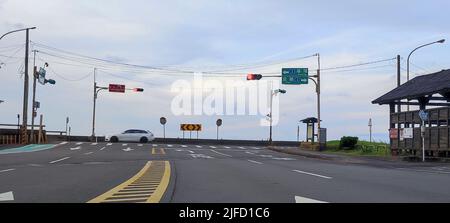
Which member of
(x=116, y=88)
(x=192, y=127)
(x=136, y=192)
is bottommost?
(x=136, y=192)

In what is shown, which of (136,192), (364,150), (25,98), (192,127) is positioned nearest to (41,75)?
(25,98)

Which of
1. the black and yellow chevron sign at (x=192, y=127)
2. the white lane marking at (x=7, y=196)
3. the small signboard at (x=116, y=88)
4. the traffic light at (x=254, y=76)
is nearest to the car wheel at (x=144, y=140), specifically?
the small signboard at (x=116, y=88)

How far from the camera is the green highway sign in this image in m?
50.6

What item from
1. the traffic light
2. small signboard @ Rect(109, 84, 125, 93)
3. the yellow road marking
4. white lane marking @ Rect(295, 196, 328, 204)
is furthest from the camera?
small signboard @ Rect(109, 84, 125, 93)

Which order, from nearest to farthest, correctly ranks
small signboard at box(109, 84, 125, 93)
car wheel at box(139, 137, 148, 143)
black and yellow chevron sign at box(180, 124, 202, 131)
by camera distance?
car wheel at box(139, 137, 148, 143), small signboard at box(109, 84, 125, 93), black and yellow chevron sign at box(180, 124, 202, 131)

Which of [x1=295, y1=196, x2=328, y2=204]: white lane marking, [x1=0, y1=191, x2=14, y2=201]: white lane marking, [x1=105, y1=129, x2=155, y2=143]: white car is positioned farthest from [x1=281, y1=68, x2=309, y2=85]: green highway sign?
[x1=0, y1=191, x2=14, y2=201]: white lane marking

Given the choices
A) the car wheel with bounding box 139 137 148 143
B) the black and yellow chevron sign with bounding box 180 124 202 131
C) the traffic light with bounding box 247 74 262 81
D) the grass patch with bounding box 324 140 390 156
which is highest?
the traffic light with bounding box 247 74 262 81

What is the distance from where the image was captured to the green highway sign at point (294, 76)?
166 feet

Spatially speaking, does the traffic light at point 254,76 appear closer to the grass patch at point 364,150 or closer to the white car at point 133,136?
the grass patch at point 364,150

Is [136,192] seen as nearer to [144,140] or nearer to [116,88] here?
[144,140]

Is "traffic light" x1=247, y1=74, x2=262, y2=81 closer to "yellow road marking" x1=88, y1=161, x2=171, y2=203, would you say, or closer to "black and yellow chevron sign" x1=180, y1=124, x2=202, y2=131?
"black and yellow chevron sign" x1=180, y1=124, x2=202, y2=131

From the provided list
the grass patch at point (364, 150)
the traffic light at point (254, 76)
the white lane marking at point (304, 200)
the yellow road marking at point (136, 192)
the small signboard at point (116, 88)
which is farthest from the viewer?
the small signboard at point (116, 88)

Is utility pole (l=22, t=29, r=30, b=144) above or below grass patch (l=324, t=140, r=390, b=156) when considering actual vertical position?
above

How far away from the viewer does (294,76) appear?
167 feet
